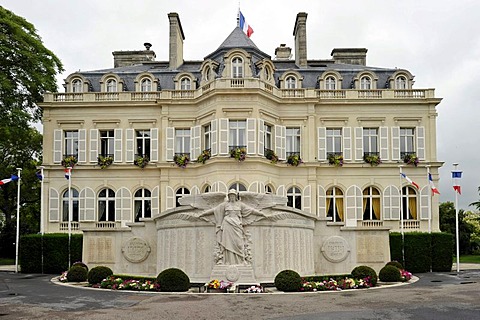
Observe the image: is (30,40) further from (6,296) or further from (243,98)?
(6,296)

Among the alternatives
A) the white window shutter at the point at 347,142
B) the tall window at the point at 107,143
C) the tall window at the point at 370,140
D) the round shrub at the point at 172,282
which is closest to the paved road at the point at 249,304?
the round shrub at the point at 172,282

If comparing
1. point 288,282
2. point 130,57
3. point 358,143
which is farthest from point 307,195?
point 130,57

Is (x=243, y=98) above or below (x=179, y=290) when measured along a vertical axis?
above

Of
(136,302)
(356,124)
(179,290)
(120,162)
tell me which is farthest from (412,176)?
(136,302)

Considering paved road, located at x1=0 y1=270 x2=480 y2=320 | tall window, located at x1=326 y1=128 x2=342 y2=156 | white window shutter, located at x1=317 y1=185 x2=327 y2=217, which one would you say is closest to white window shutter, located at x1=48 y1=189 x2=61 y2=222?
white window shutter, located at x1=317 y1=185 x2=327 y2=217

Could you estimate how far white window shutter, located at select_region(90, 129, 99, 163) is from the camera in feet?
120

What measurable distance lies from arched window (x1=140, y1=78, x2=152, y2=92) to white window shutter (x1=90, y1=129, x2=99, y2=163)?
13.6 ft

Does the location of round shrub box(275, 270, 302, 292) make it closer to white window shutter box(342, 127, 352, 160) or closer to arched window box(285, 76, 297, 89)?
white window shutter box(342, 127, 352, 160)

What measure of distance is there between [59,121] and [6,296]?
20.6 metres

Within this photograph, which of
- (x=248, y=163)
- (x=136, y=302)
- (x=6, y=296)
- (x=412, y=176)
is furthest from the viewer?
(x=412, y=176)

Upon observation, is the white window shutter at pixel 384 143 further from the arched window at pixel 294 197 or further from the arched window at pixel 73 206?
the arched window at pixel 73 206

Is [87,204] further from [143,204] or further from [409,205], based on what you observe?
[409,205]

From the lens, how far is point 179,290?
18.8 metres

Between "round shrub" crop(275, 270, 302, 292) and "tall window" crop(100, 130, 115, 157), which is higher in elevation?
"tall window" crop(100, 130, 115, 157)
